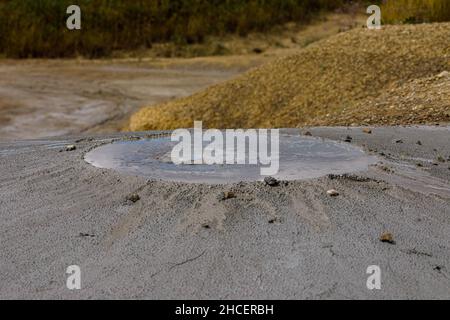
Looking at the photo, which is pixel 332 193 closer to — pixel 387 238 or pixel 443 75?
pixel 387 238

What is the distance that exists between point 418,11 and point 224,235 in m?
8.28

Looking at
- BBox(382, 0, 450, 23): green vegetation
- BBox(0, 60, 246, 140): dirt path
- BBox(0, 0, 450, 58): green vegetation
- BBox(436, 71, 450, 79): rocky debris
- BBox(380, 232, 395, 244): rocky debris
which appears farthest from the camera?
BBox(0, 0, 450, 58): green vegetation

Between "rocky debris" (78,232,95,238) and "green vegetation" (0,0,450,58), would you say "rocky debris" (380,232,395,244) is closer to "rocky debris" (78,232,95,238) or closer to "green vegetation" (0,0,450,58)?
"rocky debris" (78,232,95,238)

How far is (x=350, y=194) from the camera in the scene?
371 cm

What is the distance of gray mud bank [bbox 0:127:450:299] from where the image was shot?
2.80 metres

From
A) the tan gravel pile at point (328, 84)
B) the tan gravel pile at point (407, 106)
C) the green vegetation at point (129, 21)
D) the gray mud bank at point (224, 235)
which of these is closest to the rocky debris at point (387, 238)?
the gray mud bank at point (224, 235)

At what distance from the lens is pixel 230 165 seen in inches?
163

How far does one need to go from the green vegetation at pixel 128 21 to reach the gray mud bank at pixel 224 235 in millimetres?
10725

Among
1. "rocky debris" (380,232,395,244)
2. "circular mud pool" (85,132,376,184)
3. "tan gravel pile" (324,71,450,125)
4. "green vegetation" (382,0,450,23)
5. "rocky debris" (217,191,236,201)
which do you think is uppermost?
"green vegetation" (382,0,450,23)

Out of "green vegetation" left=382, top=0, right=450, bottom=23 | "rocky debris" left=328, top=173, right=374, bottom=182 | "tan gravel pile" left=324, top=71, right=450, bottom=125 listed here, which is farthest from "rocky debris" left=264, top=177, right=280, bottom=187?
"green vegetation" left=382, top=0, right=450, bottom=23

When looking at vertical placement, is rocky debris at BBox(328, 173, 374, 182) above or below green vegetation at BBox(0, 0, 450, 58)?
below

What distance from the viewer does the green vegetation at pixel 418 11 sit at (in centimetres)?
1033

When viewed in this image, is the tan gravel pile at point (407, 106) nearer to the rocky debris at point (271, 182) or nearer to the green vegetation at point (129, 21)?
the rocky debris at point (271, 182)

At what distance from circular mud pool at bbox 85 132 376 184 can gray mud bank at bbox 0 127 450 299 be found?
0.37 feet
